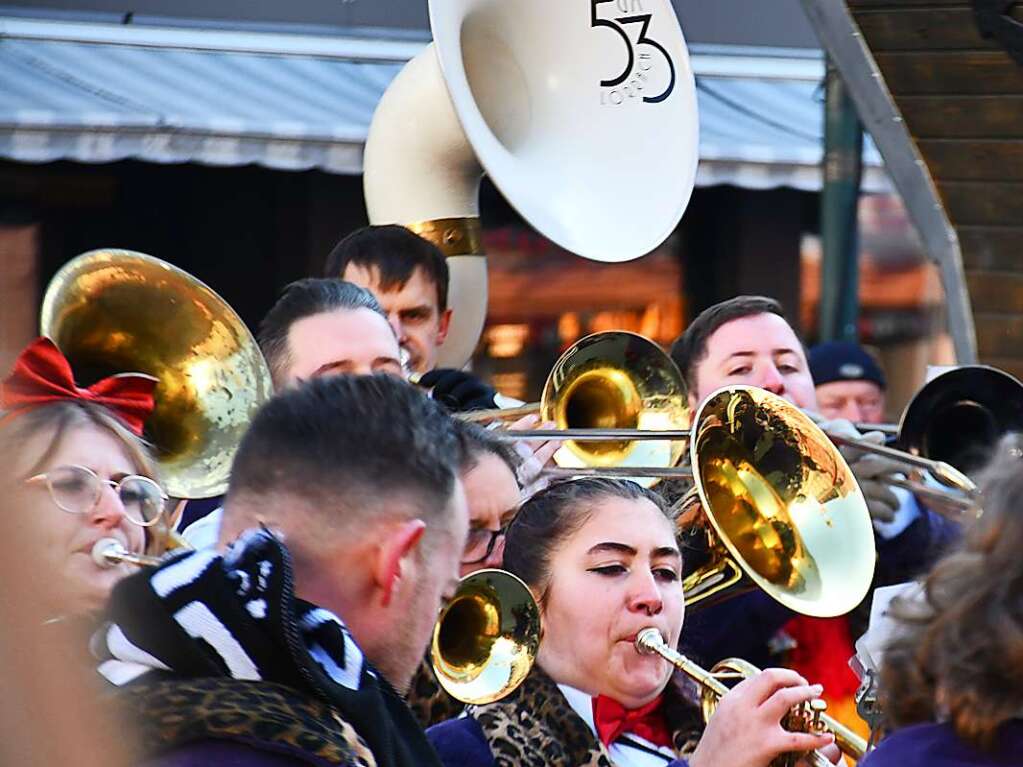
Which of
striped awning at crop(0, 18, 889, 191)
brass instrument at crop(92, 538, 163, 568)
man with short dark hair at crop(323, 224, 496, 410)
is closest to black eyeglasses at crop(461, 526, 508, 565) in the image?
brass instrument at crop(92, 538, 163, 568)

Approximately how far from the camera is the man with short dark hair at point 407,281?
11.3 ft

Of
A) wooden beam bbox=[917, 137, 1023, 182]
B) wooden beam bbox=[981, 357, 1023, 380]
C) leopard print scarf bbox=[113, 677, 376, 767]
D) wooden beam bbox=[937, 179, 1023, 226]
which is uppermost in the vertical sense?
leopard print scarf bbox=[113, 677, 376, 767]

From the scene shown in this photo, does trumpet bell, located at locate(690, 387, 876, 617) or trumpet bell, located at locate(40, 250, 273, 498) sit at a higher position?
trumpet bell, located at locate(40, 250, 273, 498)

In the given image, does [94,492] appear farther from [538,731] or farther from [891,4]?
[891,4]

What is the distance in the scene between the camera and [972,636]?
1.66 metres

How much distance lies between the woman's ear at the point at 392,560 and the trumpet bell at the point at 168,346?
1258 millimetres

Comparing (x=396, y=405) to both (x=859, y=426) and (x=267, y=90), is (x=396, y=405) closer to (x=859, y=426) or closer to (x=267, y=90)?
(x=859, y=426)

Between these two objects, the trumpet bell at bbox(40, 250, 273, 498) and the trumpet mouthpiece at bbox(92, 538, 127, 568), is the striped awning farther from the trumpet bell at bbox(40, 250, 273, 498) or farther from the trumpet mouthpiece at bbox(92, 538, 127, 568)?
the trumpet mouthpiece at bbox(92, 538, 127, 568)

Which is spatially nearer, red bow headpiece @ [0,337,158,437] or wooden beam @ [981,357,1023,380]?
red bow headpiece @ [0,337,158,437]

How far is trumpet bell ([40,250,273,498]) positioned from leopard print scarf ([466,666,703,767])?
618mm

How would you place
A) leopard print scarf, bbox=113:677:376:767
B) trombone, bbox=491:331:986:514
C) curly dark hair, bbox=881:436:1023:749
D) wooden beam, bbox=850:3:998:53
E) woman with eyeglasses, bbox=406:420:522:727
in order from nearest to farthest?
leopard print scarf, bbox=113:677:376:767
curly dark hair, bbox=881:436:1023:749
woman with eyeglasses, bbox=406:420:522:727
trombone, bbox=491:331:986:514
wooden beam, bbox=850:3:998:53

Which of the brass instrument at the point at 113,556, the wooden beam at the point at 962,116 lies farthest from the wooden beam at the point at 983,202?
the brass instrument at the point at 113,556

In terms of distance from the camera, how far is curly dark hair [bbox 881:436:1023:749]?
163 cm

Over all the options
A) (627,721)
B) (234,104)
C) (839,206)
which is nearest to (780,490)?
(627,721)
